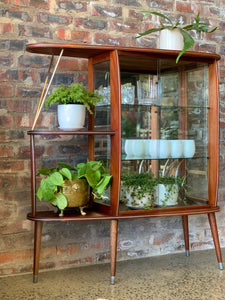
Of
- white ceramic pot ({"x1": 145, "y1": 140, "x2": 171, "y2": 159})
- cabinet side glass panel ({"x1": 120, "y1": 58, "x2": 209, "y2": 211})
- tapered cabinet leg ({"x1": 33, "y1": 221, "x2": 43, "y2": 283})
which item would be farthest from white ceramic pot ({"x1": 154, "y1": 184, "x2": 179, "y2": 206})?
tapered cabinet leg ({"x1": 33, "y1": 221, "x2": 43, "y2": 283})

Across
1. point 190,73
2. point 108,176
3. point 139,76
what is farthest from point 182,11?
point 108,176

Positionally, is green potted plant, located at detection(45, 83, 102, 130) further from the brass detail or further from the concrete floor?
the concrete floor

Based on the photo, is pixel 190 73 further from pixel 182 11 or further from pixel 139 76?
pixel 182 11

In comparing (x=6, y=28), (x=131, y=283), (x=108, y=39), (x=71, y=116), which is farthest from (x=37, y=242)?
(x=108, y=39)

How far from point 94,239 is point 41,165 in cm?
65

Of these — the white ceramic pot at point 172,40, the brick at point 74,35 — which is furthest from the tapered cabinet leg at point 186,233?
the brick at point 74,35

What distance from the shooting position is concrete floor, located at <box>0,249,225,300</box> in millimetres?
2451

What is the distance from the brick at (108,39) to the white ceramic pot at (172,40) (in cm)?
40

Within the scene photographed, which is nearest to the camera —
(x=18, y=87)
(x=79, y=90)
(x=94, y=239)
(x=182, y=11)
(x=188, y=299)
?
(x=188, y=299)

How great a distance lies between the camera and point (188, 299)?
2408 mm

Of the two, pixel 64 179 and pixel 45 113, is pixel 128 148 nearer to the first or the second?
pixel 64 179

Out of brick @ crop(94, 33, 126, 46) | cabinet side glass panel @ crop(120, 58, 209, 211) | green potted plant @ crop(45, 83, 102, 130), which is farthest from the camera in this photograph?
brick @ crop(94, 33, 126, 46)

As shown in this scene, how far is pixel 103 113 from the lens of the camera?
104 inches

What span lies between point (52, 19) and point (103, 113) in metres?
0.74
